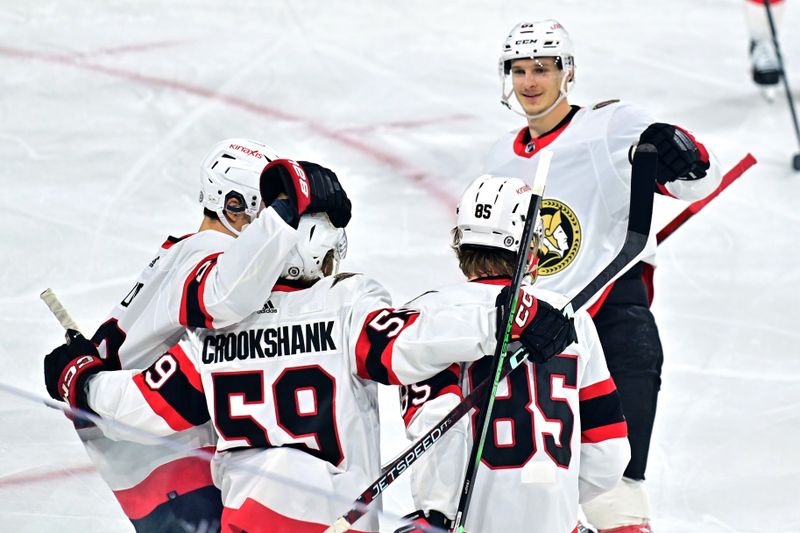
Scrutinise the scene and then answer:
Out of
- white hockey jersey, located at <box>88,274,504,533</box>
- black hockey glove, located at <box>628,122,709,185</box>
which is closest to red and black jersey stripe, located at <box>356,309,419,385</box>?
white hockey jersey, located at <box>88,274,504,533</box>

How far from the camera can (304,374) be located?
6.70 feet

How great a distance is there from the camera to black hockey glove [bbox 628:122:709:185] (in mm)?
2678

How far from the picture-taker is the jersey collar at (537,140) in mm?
2936

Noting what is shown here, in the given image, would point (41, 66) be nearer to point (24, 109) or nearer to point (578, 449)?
point (24, 109)

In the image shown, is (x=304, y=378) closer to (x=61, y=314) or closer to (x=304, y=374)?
(x=304, y=374)

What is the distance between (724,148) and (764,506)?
2494mm

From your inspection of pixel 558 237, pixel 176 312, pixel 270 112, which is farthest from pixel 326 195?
pixel 270 112

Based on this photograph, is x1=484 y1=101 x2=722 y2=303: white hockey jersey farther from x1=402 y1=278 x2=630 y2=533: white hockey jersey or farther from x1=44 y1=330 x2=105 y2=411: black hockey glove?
x1=44 y1=330 x2=105 y2=411: black hockey glove

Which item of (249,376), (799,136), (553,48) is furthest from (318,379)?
(799,136)

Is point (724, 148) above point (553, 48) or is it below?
below

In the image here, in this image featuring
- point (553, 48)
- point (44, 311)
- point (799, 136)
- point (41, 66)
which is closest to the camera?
point (553, 48)

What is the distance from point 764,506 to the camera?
3.20 m

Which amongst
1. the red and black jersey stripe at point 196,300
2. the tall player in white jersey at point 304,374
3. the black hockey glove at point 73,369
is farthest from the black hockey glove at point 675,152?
the black hockey glove at point 73,369

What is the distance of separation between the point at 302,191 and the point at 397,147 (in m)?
3.30
